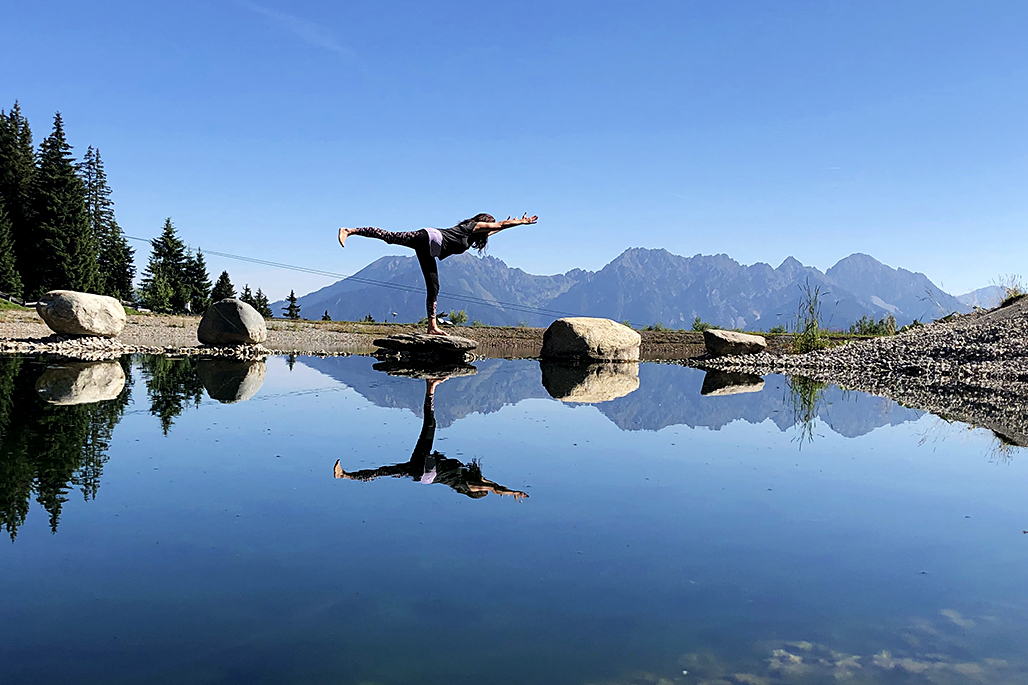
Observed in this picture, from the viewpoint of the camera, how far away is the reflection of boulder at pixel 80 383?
9828 millimetres

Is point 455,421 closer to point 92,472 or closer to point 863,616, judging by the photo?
point 92,472

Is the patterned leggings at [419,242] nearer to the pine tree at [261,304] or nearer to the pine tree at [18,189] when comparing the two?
the pine tree at [261,304]

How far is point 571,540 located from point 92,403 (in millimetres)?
8033

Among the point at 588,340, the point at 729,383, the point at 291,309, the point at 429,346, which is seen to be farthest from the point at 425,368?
the point at 291,309

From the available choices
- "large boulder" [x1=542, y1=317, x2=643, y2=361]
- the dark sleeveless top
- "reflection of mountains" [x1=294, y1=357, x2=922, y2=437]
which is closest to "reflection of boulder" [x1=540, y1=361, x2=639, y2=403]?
"reflection of mountains" [x1=294, y1=357, x2=922, y2=437]

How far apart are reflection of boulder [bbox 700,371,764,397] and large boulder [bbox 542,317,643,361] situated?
3.65 m

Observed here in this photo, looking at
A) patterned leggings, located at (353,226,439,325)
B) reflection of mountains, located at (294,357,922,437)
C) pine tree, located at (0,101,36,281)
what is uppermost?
pine tree, located at (0,101,36,281)

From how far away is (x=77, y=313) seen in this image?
19.9m

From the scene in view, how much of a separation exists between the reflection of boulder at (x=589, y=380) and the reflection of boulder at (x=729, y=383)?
5.24 feet

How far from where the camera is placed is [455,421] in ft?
29.5

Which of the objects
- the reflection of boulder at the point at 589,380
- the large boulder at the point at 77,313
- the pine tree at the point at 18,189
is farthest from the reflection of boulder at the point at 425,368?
the pine tree at the point at 18,189

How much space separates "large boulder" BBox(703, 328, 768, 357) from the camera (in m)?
24.5

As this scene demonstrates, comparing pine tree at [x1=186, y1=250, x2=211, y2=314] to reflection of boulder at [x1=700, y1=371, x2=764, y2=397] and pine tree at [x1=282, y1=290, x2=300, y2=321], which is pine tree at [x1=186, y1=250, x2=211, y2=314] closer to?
pine tree at [x1=282, y1=290, x2=300, y2=321]

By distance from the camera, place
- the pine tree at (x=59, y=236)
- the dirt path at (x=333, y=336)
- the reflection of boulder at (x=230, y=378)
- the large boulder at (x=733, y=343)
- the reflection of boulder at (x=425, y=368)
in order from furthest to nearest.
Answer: the pine tree at (x=59, y=236) → the large boulder at (x=733, y=343) → the dirt path at (x=333, y=336) → the reflection of boulder at (x=425, y=368) → the reflection of boulder at (x=230, y=378)
